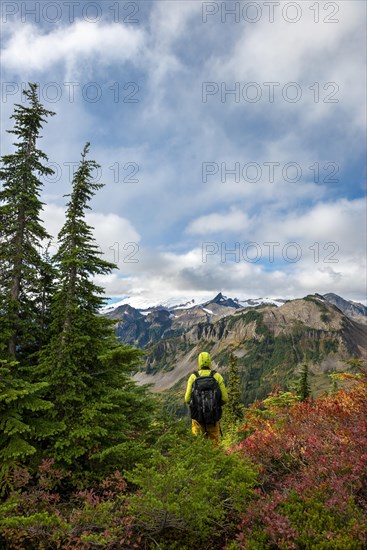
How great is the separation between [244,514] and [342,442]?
8.96ft

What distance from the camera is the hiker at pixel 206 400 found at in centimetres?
845

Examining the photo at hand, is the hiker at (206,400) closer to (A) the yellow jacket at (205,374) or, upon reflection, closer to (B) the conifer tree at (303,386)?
(A) the yellow jacket at (205,374)

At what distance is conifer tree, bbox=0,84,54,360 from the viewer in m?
11.2

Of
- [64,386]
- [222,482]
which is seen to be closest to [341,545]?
[222,482]

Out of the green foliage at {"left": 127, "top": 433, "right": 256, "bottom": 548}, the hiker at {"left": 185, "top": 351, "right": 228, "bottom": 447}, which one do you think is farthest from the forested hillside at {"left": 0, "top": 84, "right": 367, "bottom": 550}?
the hiker at {"left": 185, "top": 351, "right": 228, "bottom": 447}

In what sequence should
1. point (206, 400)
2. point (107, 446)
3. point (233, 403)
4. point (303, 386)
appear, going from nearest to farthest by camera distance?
point (206, 400)
point (107, 446)
point (303, 386)
point (233, 403)

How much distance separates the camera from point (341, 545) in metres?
3.80

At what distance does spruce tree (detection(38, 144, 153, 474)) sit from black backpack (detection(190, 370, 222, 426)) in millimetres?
2483

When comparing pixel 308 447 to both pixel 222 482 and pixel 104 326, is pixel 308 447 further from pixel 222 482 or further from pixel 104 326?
pixel 104 326

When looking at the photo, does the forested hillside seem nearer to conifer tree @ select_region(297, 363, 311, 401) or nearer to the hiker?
the hiker

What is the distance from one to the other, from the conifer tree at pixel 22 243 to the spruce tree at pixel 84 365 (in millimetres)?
895

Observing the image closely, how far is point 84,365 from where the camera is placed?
1127 centimetres

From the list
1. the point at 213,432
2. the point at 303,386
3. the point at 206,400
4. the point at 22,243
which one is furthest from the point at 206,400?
the point at 303,386

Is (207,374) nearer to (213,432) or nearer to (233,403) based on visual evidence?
(213,432)
